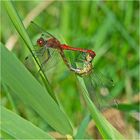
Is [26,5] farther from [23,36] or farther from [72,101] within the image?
[23,36]

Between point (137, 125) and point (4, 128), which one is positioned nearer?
point (4, 128)

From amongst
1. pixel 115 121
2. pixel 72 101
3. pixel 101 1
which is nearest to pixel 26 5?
pixel 101 1

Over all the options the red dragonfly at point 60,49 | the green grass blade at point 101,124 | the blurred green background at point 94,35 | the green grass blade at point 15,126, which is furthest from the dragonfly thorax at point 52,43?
the blurred green background at point 94,35

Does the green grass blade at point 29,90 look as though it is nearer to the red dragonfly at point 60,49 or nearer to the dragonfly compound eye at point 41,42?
the red dragonfly at point 60,49

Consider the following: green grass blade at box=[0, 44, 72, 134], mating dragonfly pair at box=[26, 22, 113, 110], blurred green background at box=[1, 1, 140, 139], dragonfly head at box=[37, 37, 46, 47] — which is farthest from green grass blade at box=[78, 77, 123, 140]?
blurred green background at box=[1, 1, 140, 139]

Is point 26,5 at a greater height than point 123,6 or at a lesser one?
greater

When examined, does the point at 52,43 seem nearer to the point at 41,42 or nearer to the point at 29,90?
the point at 41,42
